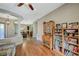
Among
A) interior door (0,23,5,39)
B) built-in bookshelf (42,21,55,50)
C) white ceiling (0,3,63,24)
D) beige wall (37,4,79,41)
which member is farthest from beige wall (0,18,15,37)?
built-in bookshelf (42,21,55,50)

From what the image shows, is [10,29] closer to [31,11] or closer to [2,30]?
[2,30]

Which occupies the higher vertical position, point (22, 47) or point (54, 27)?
point (54, 27)

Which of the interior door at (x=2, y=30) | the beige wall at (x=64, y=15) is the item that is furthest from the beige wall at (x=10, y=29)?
the beige wall at (x=64, y=15)

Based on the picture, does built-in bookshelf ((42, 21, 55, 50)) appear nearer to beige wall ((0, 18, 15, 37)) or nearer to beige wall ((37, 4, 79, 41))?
beige wall ((37, 4, 79, 41))

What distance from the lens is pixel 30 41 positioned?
2.37m

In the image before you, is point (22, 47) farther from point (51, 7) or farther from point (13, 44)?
point (51, 7)

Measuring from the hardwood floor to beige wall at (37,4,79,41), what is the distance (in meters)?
0.25

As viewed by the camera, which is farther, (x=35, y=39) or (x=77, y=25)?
(x=35, y=39)

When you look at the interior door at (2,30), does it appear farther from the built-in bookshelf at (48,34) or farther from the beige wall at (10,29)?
the built-in bookshelf at (48,34)

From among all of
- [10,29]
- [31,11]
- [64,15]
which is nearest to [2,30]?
[10,29]

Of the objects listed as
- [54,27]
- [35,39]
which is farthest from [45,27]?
[35,39]

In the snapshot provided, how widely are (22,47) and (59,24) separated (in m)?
0.91

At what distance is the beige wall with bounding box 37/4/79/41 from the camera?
7.09 ft

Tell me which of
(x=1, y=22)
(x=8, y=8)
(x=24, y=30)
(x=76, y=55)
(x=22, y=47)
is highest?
(x=8, y=8)
